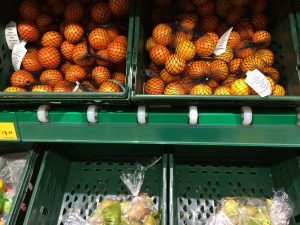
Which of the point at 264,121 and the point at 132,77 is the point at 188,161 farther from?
the point at 132,77

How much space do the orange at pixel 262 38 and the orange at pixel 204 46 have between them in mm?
218

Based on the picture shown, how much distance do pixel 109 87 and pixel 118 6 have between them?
0.43 metres

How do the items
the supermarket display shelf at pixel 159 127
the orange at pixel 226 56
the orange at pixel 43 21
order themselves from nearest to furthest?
the supermarket display shelf at pixel 159 127 < the orange at pixel 226 56 < the orange at pixel 43 21

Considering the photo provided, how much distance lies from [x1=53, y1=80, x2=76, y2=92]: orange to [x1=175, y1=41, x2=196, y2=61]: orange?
506mm

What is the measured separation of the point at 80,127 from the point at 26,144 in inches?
28.4

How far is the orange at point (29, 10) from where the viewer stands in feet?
4.80

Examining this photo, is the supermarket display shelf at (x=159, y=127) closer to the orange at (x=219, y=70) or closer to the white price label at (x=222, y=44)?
the orange at (x=219, y=70)

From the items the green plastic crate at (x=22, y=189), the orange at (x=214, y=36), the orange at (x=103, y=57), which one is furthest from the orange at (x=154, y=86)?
the green plastic crate at (x=22, y=189)

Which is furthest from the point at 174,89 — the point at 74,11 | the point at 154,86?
the point at 74,11

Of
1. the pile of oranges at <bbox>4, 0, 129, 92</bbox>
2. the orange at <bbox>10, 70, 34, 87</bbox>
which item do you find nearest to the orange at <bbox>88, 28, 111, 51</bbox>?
the pile of oranges at <bbox>4, 0, 129, 92</bbox>

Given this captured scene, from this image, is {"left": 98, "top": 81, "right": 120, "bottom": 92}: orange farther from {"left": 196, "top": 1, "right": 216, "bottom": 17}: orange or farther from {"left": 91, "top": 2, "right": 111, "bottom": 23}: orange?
{"left": 196, "top": 1, "right": 216, "bottom": 17}: orange

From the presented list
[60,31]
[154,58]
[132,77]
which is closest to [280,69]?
[154,58]

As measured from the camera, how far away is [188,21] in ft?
4.67

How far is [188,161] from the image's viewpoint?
1.81 metres
